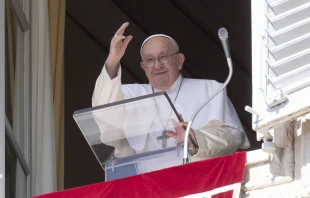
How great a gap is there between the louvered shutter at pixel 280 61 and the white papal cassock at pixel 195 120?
646 millimetres

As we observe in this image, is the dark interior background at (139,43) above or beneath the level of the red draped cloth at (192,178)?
above

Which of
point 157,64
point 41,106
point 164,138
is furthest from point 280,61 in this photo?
point 41,106

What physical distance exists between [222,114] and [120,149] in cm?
70

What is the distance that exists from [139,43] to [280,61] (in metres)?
4.51

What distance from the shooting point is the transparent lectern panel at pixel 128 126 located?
6152 mm

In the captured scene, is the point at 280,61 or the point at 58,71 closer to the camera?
the point at 280,61

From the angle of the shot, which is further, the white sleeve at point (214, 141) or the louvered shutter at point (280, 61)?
the white sleeve at point (214, 141)

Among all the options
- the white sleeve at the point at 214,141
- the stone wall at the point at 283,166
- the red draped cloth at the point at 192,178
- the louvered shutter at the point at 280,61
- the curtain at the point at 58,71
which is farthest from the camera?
the curtain at the point at 58,71

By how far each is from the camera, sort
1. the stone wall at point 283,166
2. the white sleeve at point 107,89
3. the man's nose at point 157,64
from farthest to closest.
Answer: the man's nose at point 157,64, the white sleeve at point 107,89, the stone wall at point 283,166

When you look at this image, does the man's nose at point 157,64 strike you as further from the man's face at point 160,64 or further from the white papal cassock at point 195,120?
the white papal cassock at point 195,120

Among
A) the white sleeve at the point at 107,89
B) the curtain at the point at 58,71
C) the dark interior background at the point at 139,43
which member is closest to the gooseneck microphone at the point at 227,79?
the white sleeve at the point at 107,89

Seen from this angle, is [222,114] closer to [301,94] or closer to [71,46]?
[301,94]

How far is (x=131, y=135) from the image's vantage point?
6.26 metres

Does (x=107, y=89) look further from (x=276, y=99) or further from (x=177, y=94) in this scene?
(x=276, y=99)
